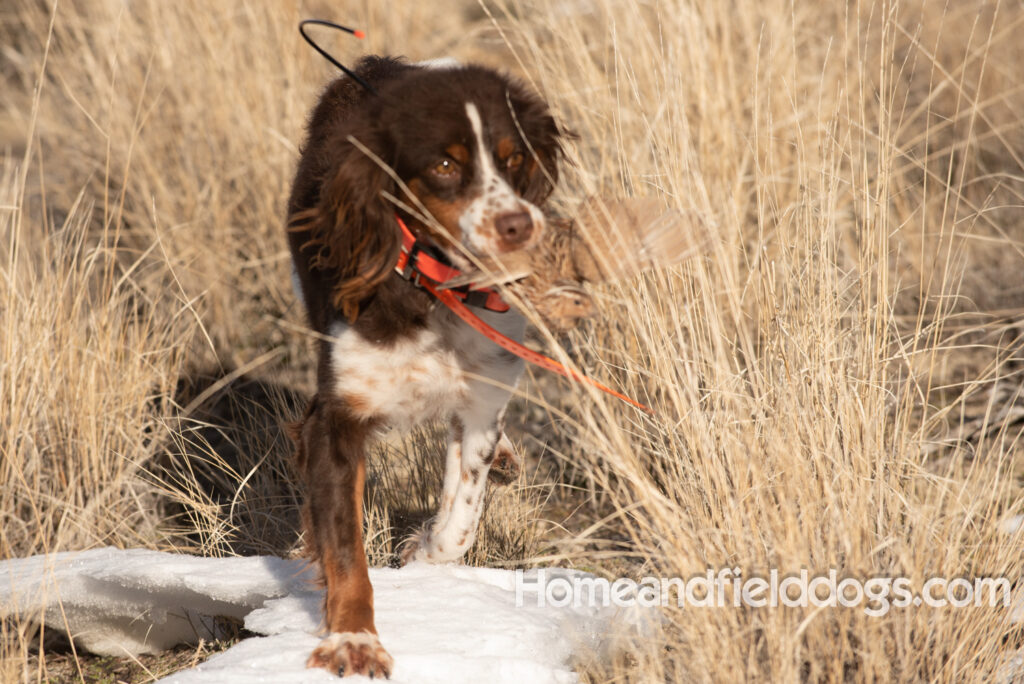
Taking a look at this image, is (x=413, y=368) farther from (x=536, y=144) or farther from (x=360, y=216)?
(x=536, y=144)

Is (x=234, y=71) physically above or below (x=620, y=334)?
above

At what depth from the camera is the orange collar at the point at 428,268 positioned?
2.30 m

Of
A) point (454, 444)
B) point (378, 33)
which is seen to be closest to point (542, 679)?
point (454, 444)

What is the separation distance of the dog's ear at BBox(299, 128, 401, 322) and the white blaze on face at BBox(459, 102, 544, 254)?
17cm

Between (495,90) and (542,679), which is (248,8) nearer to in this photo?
(495,90)

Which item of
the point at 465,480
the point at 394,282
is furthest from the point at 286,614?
the point at 394,282

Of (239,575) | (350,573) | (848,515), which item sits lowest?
(239,575)

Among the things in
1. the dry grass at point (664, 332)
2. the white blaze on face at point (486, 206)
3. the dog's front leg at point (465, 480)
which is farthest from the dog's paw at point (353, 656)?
the white blaze on face at point (486, 206)

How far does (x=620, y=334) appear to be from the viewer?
291 centimetres

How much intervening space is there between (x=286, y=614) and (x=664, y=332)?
1038 mm

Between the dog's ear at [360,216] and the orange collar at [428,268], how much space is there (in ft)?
0.13

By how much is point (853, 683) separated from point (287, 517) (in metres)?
1.96

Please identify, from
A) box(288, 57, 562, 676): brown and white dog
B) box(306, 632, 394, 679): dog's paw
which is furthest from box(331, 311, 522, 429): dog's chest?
box(306, 632, 394, 679): dog's paw

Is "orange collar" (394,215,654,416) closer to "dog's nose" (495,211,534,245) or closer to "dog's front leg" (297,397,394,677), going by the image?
"dog's nose" (495,211,534,245)
